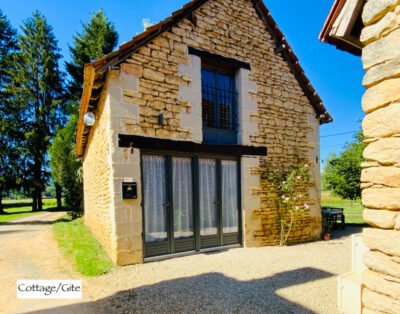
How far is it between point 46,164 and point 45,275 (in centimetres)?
1984

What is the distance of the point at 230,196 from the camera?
22.1 feet

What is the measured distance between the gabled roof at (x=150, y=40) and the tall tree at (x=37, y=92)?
15127 millimetres

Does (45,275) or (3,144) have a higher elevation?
(3,144)

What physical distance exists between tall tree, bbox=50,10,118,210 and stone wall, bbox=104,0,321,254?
1129cm

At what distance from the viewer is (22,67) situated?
21234mm

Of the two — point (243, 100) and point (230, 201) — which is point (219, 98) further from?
point (230, 201)

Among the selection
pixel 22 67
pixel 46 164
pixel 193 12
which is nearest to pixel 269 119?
pixel 193 12

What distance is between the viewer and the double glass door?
567cm

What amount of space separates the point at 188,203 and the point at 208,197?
22.5 inches

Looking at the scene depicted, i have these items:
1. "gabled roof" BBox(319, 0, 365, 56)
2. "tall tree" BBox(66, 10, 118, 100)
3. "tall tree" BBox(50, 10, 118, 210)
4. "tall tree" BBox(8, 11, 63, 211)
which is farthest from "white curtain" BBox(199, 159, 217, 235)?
"tall tree" BBox(8, 11, 63, 211)

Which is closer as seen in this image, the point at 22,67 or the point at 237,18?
the point at 237,18

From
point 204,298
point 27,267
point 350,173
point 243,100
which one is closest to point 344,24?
point 204,298

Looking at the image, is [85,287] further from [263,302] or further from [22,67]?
[22,67]

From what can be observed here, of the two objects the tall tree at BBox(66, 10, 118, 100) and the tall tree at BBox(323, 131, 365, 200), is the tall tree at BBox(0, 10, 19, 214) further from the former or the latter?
the tall tree at BBox(323, 131, 365, 200)
